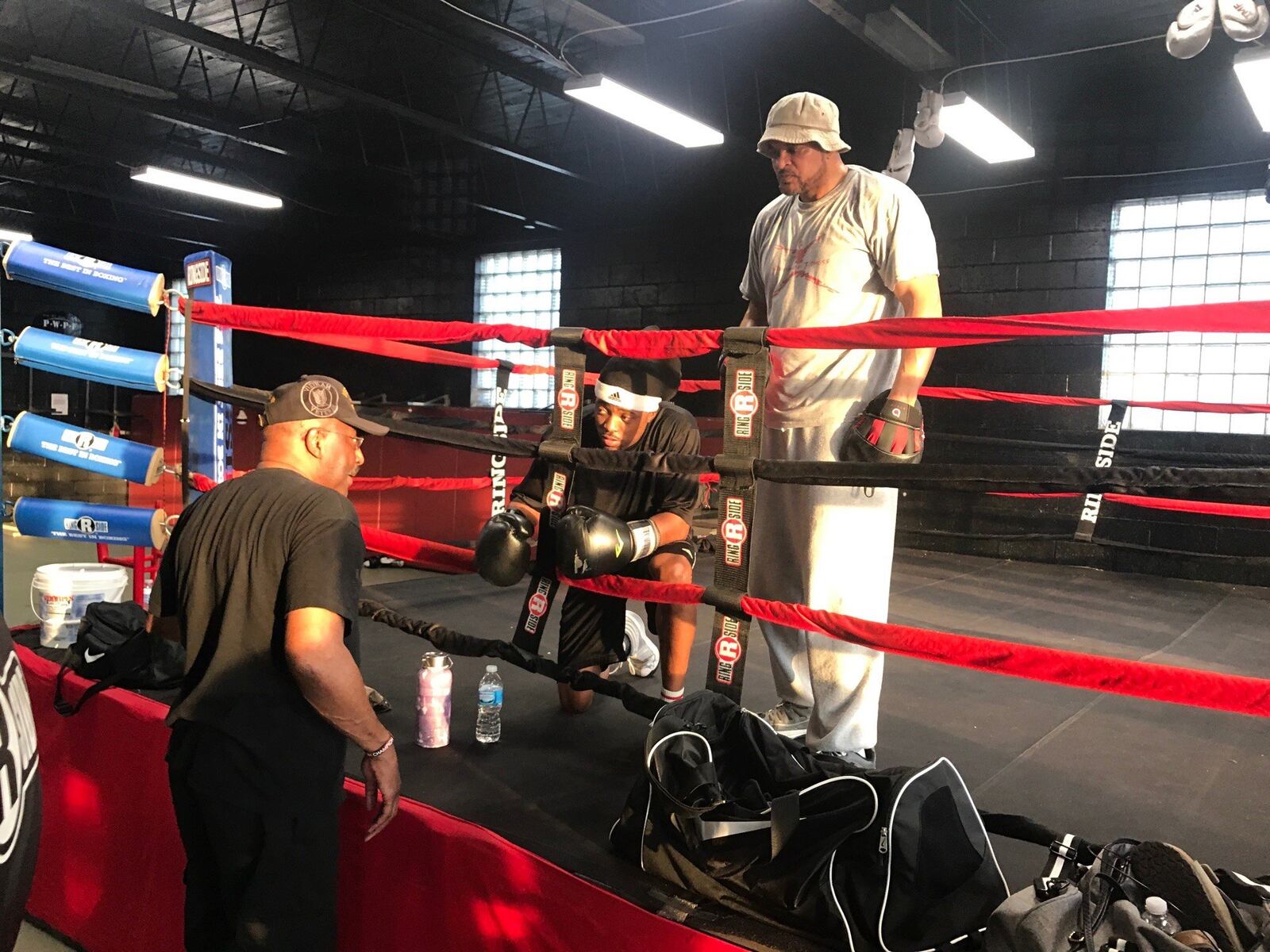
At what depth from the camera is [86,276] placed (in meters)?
2.60

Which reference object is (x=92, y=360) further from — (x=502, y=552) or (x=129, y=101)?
(x=129, y=101)

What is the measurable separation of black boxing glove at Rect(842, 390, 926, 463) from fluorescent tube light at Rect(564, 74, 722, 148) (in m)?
4.74

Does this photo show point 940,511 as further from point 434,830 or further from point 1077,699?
point 434,830

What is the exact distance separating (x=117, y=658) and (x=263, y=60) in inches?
236

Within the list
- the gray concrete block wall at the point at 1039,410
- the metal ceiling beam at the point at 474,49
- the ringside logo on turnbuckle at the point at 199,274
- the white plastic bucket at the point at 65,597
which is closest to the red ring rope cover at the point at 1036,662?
the white plastic bucket at the point at 65,597

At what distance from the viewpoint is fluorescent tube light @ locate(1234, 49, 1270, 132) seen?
169 inches

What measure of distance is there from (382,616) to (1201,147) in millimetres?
6350

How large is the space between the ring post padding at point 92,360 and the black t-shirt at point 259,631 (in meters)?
1.31

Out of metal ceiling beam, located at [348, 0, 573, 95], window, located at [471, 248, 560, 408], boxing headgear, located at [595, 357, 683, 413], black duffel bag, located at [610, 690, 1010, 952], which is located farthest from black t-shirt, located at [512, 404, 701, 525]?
window, located at [471, 248, 560, 408]

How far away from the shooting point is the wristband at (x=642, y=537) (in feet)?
6.56

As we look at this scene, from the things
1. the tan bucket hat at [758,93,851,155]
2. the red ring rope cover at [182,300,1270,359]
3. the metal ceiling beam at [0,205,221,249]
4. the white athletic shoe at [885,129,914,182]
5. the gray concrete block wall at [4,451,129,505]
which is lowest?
the gray concrete block wall at [4,451,129,505]

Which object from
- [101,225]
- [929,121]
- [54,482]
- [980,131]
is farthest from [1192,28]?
[101,225]

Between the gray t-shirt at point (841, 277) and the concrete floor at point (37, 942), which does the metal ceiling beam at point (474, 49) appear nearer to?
the gray t-shirt at point (841, 277)

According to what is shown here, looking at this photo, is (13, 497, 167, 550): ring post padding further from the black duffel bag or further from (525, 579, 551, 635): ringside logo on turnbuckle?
the black duffel bag
